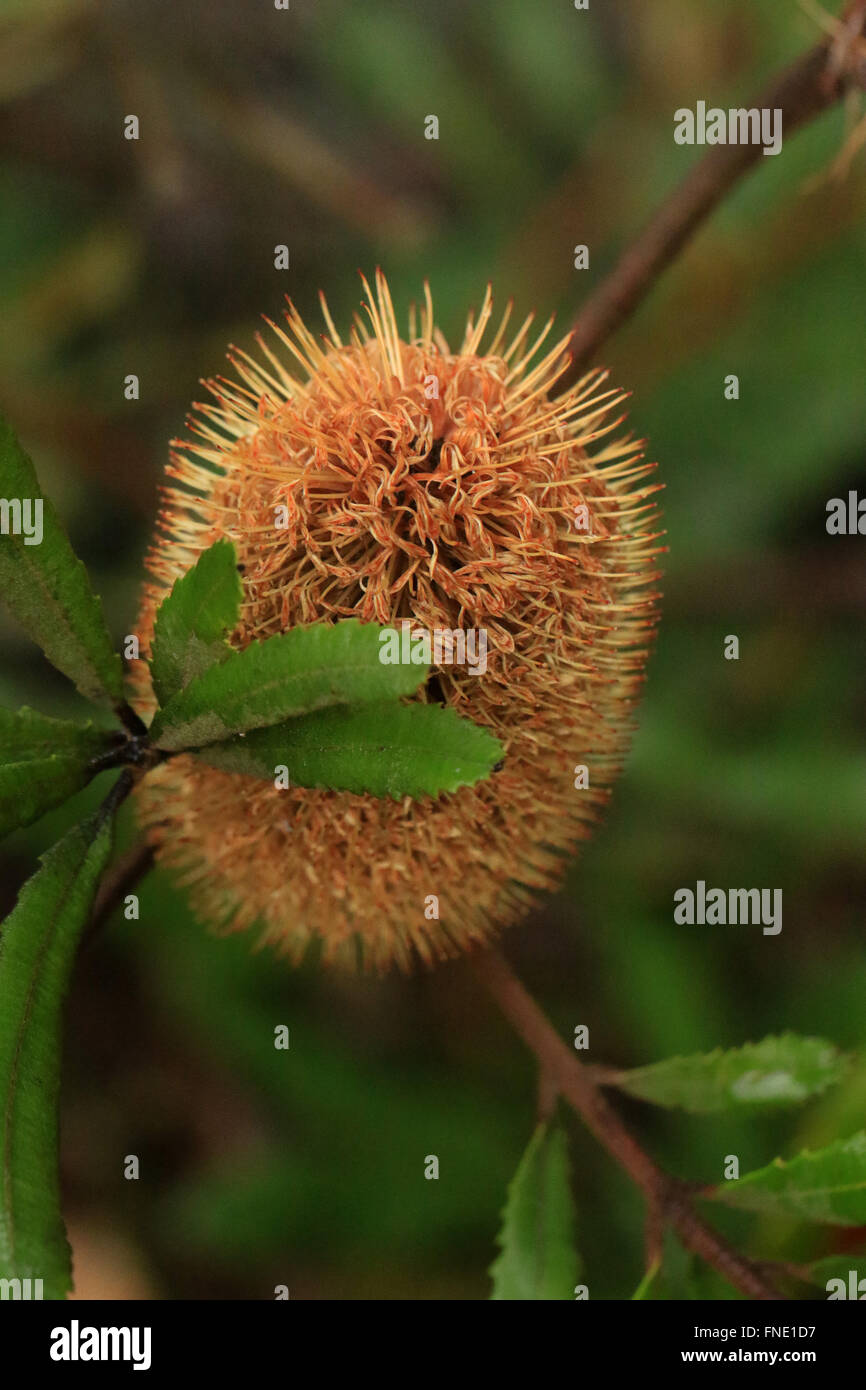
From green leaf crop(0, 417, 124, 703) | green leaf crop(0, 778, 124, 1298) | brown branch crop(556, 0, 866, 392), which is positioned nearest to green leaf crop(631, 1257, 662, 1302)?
green leaf crop(0, 778, 124, 1298)

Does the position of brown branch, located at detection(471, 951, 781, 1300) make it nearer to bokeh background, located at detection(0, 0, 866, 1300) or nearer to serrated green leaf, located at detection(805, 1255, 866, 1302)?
serrated green leaf, located at detection(805, 1255, 866, 1302)

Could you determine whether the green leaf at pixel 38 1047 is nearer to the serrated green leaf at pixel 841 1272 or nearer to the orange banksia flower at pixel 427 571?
the orange banksia flower at pixel 427 571

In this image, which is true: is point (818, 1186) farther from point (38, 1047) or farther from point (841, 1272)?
point (38, 1047)

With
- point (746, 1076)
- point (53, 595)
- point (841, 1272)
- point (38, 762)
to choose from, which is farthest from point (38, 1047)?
point (841, 1272)

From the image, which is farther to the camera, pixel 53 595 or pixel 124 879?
pixel 124 879

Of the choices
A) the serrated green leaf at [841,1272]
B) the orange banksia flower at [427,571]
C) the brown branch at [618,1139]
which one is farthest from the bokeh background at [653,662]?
the orange banksia flower at [427,571]
